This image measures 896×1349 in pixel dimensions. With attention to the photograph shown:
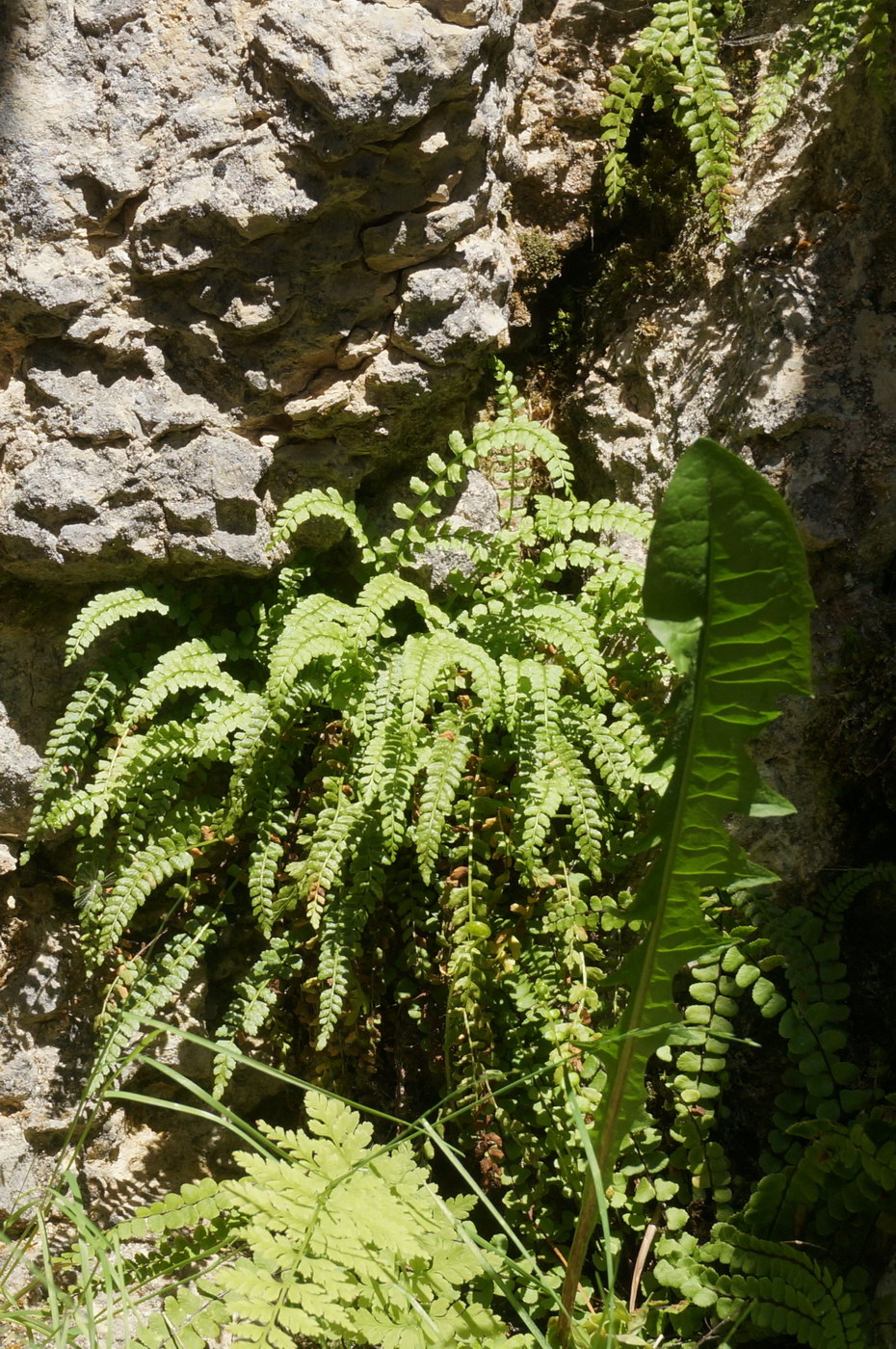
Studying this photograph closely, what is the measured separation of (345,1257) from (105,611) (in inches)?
71.5

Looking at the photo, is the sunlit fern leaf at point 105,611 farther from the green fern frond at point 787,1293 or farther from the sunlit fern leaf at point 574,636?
the green fern frond at point 787,1293

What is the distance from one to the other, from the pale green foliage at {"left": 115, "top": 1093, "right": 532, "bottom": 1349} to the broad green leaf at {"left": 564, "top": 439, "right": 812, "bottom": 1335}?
55cm

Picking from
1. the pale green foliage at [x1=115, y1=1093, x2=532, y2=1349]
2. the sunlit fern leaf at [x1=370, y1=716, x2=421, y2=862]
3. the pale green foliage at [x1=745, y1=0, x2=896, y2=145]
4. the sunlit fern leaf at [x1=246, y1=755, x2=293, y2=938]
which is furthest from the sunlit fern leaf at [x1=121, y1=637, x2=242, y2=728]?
the pale green foliage at [x1=745, y1=0, x2=896, y2=145]

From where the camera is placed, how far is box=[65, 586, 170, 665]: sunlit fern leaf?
2.82 m

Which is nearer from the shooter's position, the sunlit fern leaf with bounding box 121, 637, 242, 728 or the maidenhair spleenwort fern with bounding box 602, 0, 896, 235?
the maidenhair spleenwort fern with bounding box 602, 0, 896, 235

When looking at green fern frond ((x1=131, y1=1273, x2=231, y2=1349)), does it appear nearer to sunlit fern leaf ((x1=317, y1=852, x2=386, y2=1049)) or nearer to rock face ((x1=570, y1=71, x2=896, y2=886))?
sunlit fern leaf ((x1=317, y1=852, x2=386, y2=1049))

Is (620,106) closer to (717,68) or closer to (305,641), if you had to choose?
(717,68)

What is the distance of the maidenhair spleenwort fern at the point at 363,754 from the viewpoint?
274cm

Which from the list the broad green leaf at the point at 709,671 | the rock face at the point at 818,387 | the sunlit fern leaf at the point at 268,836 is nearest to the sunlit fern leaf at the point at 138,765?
the sunlit fern leaf at the point at 268,836

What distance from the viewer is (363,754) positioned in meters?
2.86

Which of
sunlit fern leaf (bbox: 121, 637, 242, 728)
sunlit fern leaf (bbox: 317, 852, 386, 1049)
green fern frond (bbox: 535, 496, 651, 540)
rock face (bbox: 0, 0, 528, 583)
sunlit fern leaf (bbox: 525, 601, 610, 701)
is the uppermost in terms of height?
rock face (bbox: 0, 0, 528, 583)

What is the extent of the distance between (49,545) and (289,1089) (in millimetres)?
1972

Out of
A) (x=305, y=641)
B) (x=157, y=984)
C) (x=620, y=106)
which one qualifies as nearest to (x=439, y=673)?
(x=305, y=641)

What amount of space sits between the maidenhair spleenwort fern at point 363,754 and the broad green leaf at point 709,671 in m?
0.60
